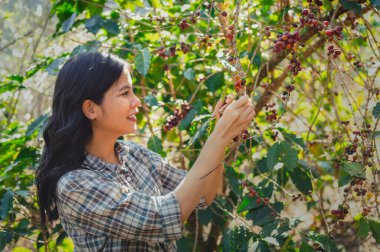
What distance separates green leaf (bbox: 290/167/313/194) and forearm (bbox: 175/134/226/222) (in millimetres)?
739

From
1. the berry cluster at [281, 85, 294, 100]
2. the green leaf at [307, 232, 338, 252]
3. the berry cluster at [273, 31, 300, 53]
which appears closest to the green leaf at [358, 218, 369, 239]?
the green leaf at [307, 232, 338, 252]

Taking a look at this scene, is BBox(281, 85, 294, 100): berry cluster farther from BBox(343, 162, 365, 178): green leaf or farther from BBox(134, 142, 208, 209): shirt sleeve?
BBox(134, 142, 208, 209): shirt sleeve

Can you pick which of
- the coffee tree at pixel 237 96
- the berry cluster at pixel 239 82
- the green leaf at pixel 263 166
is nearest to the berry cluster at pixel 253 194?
the coffee tree at pixel 237 96

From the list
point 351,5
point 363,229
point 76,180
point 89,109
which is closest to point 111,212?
point 76,180

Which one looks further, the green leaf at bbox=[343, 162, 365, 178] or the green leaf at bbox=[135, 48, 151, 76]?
the green leaf at bbox=[135, 48, 151, 76]

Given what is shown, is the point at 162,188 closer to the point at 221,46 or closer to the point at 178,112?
the point at 178,112

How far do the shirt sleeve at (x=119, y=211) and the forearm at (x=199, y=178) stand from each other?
0.02 meters

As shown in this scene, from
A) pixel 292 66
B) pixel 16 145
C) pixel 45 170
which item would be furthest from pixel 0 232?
pixel 292 66

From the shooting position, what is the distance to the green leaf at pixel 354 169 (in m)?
1.52

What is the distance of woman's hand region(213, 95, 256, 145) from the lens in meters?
1.38

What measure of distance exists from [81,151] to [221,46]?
961 mm

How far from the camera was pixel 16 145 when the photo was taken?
2.27 metres

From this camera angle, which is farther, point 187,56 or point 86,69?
point 187,56

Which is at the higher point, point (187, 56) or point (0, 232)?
point (187, 56)
